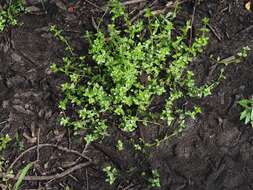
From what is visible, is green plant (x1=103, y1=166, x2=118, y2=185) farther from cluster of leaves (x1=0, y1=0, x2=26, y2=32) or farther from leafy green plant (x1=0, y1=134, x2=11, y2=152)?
cluster of leaves (x1=0, y1=0, x2=26, y2=32)

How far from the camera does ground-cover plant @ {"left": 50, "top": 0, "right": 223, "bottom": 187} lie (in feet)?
11.0

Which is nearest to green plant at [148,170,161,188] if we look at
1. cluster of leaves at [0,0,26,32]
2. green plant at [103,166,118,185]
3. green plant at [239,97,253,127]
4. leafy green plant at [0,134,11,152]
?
green plant at [103,166,118,185]

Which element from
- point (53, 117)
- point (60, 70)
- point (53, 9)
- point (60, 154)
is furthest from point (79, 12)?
point (60, 154)

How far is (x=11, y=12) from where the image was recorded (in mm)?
3678

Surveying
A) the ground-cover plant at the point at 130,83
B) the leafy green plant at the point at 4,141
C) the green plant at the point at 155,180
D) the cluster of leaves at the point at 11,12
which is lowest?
the green plant at the point at 155,180

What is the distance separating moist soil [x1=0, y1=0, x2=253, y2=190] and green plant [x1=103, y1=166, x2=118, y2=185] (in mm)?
41

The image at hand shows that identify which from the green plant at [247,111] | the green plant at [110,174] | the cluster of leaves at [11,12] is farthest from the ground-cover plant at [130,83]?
the cluster of leaves at [11,12]

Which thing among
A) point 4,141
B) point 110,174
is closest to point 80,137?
point 110,174

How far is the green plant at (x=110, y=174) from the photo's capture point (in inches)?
129

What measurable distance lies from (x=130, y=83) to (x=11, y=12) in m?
1.07

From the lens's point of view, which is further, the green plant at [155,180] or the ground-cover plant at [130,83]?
the ground-cover plant at [130,83]

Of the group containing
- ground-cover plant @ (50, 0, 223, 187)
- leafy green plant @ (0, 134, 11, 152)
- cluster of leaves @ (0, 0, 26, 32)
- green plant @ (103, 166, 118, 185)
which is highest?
cluster of leaves @ (0, 0, 26, 32)

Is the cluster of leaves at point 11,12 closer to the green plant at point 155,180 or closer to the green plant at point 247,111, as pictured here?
the green plant at point 155,180

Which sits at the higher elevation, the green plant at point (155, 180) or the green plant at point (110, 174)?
the green plant at point (110, 174)
